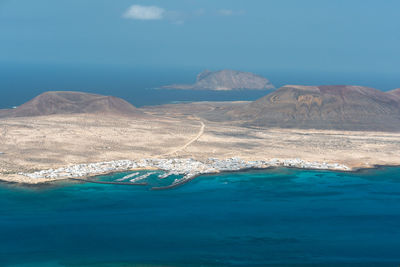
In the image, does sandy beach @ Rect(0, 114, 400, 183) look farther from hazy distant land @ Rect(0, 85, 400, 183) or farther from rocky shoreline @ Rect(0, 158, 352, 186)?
rocky shoreline @ Rect(0, 158, 352, 186)

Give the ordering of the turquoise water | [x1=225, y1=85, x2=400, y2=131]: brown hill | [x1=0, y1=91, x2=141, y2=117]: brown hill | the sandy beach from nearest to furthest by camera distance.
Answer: the turquoise water, the sandy beach, [x1=225, y1=85, x2=400, y2=131]: brown hill, [x1=0, y1=91, x2=141, y2=117]: brown hill

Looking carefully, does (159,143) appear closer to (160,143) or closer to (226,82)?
(160,143)

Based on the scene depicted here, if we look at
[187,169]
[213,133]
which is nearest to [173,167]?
[187,169]

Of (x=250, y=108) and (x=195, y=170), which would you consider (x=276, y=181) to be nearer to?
(x=195, y=170)

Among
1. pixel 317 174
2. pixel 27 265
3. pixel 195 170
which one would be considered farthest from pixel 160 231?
pixel 317 174

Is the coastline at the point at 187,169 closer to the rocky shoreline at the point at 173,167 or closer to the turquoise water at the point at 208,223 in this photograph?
the rocky shoreline at the point at 173,167

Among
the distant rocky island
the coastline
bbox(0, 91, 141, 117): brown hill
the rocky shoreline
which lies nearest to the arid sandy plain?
the coastline

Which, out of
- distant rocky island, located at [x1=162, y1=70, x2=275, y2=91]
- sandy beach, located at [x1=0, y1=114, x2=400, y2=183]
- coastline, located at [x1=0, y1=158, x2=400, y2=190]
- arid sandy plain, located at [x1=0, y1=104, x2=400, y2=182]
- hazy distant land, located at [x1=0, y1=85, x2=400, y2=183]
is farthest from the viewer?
distant rocky island, located at [x1=162, y1=70, x2=275, y2=91]

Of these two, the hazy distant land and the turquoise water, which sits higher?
the hazy distant land
